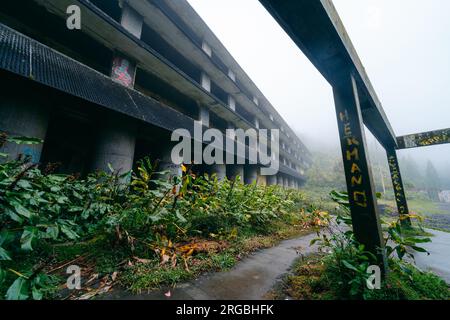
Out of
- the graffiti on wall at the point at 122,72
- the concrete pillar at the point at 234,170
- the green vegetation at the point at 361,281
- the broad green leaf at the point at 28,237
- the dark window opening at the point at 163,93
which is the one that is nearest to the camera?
the broad green leaf at the point at 28,237

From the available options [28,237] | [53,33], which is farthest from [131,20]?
[28,237]

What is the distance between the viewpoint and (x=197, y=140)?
8578mm

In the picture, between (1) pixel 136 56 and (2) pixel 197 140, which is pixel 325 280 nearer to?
(2) pixel 197 140

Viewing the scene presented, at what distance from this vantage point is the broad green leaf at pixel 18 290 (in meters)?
1.22

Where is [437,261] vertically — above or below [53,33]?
below

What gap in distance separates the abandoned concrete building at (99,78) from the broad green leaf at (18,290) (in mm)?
4438

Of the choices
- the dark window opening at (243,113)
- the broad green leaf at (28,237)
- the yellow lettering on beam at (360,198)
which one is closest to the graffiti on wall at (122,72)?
the broad green leaf at (28,237)

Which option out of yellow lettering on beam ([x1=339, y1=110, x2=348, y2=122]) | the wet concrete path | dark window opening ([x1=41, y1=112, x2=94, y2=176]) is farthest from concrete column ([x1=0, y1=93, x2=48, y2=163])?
yellow lettering on beam ([x1=339, y1=110, x2=348, y2=122])

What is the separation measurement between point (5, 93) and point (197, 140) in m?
5.74

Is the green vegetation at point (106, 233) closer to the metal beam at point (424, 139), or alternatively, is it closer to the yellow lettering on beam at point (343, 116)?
the yellow lettering on beam at point (343, 116)

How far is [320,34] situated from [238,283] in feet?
9.98

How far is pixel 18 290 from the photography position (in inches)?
49.9

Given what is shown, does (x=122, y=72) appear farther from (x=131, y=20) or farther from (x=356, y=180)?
(x=356, y=180)
